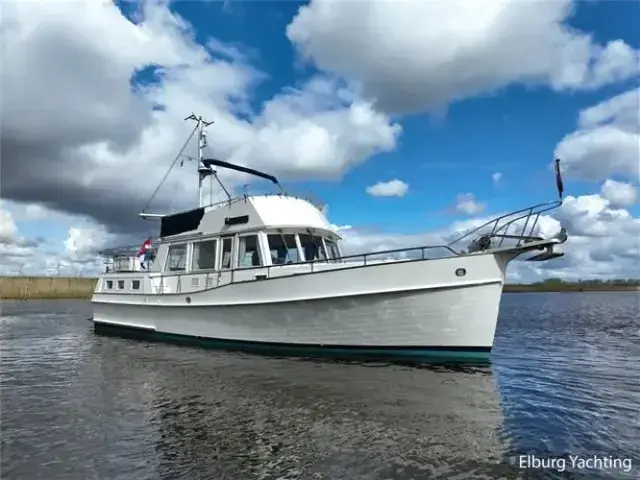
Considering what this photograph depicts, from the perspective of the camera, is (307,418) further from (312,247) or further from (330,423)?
(312,247)

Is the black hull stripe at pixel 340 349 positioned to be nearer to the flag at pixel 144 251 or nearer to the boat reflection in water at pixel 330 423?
the boat reflection in water at pixel 330 423

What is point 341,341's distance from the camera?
11.8 meters

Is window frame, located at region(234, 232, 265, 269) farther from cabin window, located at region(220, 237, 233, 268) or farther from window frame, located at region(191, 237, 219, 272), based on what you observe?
window frame, located at region(191, 237, 219, 272)

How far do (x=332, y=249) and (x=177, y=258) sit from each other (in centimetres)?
552

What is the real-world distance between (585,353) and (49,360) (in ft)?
52.7

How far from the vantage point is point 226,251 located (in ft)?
48.4

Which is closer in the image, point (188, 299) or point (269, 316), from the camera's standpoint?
point (269, 316)

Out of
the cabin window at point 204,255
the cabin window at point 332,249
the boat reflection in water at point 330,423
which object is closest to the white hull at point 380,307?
the boat reflection in water at point 330,423

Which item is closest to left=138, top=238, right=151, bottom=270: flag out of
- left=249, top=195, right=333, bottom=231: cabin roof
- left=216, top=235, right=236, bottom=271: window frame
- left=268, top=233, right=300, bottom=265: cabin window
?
left=216, top=235, right=236, bottom=271: window frame

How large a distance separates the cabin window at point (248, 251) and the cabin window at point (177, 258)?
9.18 feet

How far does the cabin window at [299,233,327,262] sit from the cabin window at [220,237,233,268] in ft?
7.47

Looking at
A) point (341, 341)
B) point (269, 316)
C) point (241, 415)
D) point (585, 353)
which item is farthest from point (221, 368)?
point (585, 353)

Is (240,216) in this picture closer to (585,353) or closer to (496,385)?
(496,385)

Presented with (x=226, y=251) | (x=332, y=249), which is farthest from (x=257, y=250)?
(x=332, y=249)
